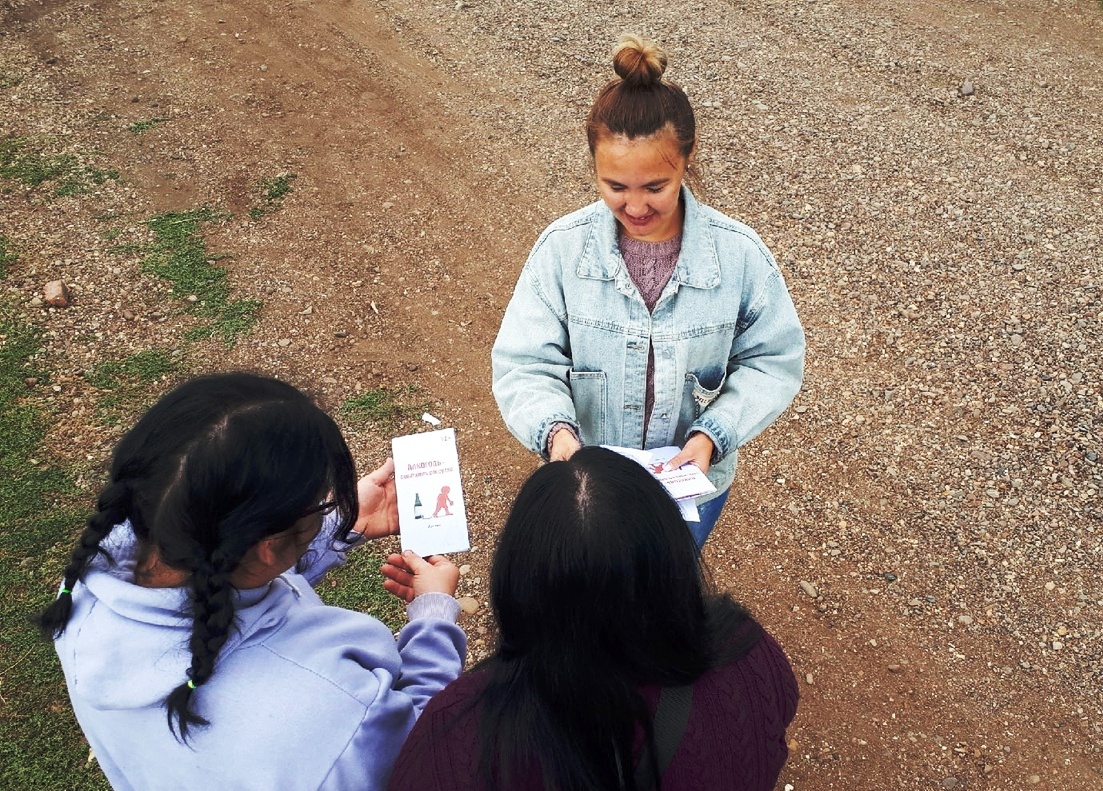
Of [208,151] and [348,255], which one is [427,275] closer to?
[348,255]

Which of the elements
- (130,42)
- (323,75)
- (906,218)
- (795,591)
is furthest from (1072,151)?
(130,42)

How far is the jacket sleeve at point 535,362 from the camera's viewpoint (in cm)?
259

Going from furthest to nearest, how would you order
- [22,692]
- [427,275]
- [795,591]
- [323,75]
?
1. [323,75]
2. [427,275]
3. [795,591]
4. [22,692]

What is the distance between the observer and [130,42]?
26.8ft

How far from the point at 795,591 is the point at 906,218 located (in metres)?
3.18

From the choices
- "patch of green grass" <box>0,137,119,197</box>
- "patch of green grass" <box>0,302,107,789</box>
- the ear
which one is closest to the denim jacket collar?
the ear

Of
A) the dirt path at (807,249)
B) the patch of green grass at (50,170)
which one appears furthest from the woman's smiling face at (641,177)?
the patch of green grass at (50,170)

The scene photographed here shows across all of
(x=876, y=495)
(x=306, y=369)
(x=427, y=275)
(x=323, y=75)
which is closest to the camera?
(x=876, y=495)

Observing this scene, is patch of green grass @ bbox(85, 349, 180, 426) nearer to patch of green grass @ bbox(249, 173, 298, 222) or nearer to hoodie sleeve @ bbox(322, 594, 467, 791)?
patch of green grass @ bbox(249, 173, 298, 222)

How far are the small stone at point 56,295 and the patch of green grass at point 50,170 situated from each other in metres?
1.20

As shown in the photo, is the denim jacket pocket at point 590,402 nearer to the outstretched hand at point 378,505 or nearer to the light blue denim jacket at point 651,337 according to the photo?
the light blue denim jacket at point 651,337

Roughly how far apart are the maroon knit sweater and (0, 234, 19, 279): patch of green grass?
5.44 m

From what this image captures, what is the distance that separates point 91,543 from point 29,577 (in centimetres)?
284

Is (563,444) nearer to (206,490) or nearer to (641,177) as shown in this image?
(641,177)
